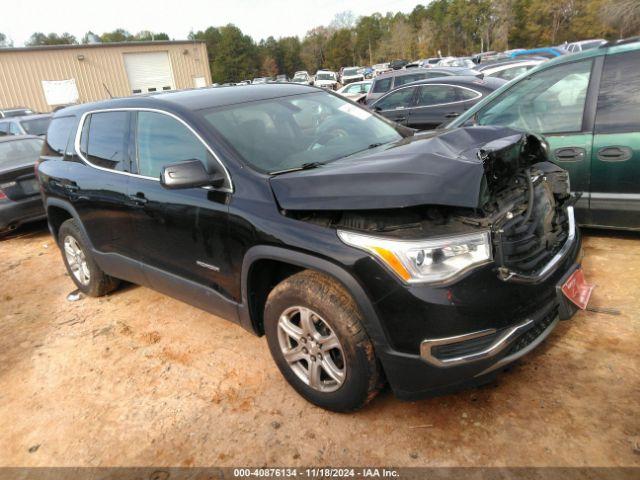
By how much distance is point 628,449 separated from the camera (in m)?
2.06

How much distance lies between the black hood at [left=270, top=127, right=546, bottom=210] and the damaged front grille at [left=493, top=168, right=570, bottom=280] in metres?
0.16

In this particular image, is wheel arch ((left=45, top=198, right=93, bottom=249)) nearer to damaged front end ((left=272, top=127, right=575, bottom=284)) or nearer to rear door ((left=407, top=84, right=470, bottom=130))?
damaged front end ((left=272, top=127, right=575, bottom=284))

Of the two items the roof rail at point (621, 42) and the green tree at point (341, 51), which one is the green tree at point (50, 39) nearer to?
the green tree at point (341, 51)

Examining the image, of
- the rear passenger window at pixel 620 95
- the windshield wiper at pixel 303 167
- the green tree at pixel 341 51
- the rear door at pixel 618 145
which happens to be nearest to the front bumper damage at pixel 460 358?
the windshield wiper at pixel 303 167

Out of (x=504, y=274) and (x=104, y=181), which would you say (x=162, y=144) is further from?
(x=504, y=274)

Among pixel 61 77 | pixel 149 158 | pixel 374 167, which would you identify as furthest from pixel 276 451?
pixel 61 77

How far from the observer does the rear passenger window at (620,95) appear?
11.6ft

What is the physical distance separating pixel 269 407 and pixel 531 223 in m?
1.81

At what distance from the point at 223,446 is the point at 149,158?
6.70 feet

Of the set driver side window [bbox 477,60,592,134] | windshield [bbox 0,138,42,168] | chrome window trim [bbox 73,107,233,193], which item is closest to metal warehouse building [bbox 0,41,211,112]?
windshield [bbox 0,138,42,168]

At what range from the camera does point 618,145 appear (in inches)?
140

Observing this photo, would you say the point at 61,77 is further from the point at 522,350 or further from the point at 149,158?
the point at 522,350

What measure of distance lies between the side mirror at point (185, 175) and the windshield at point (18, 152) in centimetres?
559

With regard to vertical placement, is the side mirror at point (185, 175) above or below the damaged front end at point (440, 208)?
above
